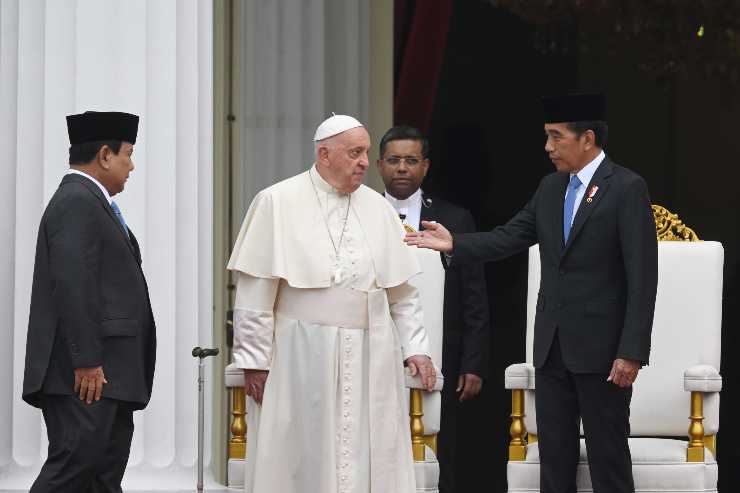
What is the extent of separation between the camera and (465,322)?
543 centimetres

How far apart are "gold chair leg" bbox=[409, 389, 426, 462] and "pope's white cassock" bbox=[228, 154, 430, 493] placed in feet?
0.80

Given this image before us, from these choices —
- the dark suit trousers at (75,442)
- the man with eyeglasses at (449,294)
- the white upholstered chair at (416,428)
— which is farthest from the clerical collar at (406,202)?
the dark suit trousers at (75,442)

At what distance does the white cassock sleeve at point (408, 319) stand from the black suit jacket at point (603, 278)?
1.17 ft

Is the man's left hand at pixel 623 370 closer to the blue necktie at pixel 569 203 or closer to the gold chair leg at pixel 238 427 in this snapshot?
the blue necktie at pixel 569 203

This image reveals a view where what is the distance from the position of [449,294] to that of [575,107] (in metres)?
1.12

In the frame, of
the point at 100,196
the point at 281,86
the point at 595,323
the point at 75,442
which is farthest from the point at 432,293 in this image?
the point at 281,86

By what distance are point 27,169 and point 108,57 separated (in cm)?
46

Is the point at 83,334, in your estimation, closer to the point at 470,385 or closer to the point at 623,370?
the point at 623,370

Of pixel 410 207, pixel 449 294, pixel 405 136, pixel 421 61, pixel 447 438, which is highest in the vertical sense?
pixel 421 61

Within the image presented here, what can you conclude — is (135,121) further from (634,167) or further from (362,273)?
(634,167)

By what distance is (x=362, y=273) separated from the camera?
4484 millimetres

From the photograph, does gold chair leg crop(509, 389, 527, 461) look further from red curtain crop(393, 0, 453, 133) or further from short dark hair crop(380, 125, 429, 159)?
red curtain crop(393, 0, 453, 133)

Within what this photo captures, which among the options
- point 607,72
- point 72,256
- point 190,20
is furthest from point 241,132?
point 72,256

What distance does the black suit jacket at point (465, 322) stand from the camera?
17.7ft
